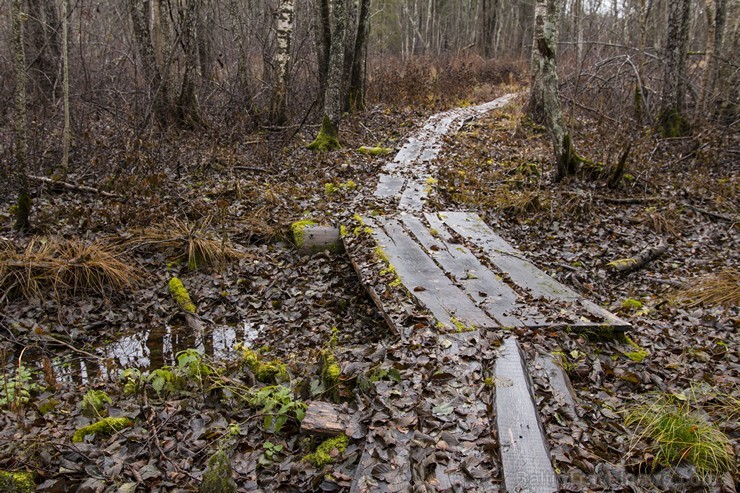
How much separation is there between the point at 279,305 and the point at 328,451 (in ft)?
10.0

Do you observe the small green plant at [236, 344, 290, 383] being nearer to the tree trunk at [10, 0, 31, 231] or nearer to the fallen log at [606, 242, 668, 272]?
the tree trunk at [10, 0, 31, 231]

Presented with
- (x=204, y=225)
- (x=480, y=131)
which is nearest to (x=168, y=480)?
(x=204, y=225)

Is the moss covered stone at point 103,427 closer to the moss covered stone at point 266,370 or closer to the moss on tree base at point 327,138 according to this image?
the moss covered stone at point 266,370

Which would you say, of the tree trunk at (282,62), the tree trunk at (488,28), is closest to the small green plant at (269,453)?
the tree trunk at (282,62)

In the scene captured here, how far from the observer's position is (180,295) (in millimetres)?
6016

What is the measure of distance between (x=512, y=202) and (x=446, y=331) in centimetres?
472

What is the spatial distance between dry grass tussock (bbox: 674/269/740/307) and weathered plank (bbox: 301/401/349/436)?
4.28 meters

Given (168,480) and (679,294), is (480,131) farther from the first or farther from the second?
(168,480)

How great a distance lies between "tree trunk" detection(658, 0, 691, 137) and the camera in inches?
426

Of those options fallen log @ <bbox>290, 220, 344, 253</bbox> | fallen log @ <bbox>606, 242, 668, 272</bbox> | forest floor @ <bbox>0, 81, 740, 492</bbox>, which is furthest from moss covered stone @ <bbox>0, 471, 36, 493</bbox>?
fallen log @ <bbox>606, 242, 668, 272</bbox>

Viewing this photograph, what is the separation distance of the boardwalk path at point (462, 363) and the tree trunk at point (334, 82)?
4.46 m

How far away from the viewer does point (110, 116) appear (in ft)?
37.1

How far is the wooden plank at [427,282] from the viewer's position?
15.8 ft

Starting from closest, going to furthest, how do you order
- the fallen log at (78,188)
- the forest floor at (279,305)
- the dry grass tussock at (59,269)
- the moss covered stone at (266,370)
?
the forest floor at (279,305), the moss covered stone at (266,370), the dry grass tussock at (59,269), the fallen log at (78,188)
